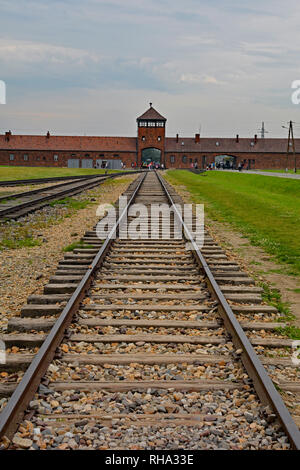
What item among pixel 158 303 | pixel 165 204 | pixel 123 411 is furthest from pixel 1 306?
pixel 165 204

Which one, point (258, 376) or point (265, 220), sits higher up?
point (265, 220)

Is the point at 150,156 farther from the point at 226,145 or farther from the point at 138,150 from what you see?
the point at 226,145

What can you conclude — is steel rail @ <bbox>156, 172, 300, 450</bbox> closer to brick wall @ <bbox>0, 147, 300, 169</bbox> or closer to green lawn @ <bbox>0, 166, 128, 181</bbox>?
green lawn @ <bbox>0, 166, 128, 181</bbox>

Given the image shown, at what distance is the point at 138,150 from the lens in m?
90.8

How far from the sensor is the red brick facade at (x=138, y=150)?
90.9m

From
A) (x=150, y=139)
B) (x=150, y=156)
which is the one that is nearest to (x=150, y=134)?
(x=150, y=139)

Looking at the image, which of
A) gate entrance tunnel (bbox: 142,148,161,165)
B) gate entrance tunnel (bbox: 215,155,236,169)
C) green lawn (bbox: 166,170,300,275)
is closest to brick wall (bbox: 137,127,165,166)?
gate entrance tunnel (bbox: 142,148,161,165)

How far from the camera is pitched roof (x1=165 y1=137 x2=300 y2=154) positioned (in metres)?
94.3

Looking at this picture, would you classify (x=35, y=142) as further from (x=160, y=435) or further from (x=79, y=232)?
(x=160, y=435)

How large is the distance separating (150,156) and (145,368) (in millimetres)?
92278

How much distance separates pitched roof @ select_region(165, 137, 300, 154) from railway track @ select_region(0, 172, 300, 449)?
88.7 meters

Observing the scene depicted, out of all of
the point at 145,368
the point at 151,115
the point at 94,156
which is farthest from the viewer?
the point at 151,115

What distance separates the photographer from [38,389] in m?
3.79

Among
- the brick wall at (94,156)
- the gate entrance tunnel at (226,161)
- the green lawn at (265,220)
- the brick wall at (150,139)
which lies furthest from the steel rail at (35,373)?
the gate entrance tunnel at (226,161)
